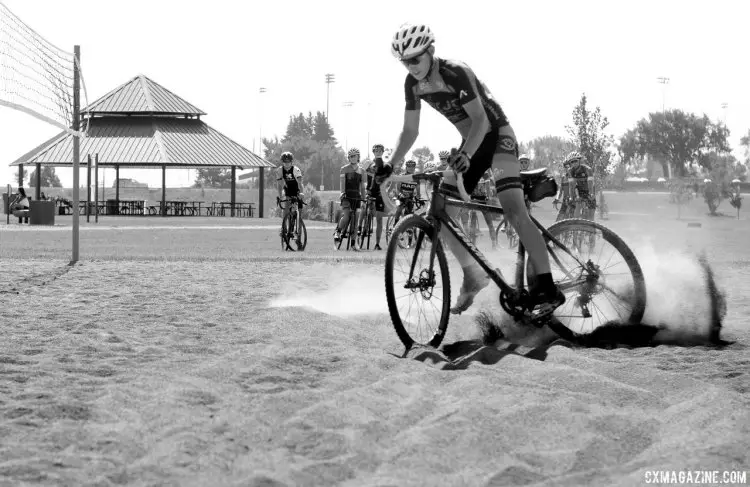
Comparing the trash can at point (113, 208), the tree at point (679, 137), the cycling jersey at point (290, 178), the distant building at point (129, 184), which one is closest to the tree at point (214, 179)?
the distant building at point (129, 184)

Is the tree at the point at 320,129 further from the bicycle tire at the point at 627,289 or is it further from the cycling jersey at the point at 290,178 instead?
the bicycle tire at the point at 627,289

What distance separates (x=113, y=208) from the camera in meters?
54.8

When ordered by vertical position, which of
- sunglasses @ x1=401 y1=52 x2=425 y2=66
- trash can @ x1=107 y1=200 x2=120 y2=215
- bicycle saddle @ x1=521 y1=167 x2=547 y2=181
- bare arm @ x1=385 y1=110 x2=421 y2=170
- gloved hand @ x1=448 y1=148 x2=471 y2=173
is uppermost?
sunglasses @ x1=401 y1=52 x2=425 y2=66

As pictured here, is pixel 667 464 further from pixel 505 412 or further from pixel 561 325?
pixel 561 325

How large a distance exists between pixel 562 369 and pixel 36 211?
32.5 m

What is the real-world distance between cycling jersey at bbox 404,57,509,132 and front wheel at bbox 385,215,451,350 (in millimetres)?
747

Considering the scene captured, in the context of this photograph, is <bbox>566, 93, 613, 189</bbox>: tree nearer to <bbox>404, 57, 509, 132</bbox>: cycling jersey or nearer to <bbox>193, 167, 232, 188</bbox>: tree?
<bbox>404, 57, 509, 132</bbox>: cycling jersey

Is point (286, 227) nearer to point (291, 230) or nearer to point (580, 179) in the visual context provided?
point (291, 230)

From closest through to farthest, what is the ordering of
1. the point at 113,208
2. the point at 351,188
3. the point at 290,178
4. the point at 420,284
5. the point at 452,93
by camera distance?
the point at 452,93, the point at 420,284, the point at 290,178, the point at 351,188, the point at 113,208

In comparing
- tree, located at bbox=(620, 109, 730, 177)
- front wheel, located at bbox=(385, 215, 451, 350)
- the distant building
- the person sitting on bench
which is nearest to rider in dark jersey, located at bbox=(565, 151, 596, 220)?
front wheel, located at bbox=(385, 215, 451, 350)

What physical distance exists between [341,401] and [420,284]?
82.7 inches

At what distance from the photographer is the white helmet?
641cm

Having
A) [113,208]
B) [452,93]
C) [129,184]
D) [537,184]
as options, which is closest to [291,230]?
[537,184]

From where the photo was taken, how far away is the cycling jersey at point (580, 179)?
63.7 ft
